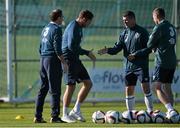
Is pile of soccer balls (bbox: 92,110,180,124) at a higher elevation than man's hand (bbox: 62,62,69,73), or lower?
lower

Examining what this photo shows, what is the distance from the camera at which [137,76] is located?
16.5 metres

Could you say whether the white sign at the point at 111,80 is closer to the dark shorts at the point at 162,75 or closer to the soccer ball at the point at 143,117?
the dark shorts at the point at 162,75

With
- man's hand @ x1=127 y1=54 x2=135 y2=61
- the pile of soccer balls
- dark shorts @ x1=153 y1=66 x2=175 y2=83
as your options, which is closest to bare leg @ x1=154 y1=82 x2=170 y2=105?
dark shorts @ x1=153 y1=66 x2=175 y2=83

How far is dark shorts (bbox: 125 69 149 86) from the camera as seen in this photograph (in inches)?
643

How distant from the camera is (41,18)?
23203 millimetres

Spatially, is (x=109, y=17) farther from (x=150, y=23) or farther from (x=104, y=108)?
(x=104, y=108)

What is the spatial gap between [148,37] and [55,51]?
210 cm

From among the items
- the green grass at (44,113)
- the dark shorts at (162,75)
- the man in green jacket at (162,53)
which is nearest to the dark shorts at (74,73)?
the green grass at (44,113)

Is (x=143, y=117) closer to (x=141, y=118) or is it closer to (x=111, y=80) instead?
(x=141, y=118)

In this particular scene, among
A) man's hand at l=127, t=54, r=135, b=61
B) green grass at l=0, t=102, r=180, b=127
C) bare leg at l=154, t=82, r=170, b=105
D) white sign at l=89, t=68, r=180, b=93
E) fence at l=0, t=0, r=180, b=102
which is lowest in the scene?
green grass at l=0, t=102, r=180, b=127

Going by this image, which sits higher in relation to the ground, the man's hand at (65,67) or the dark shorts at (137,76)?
the man's hand at (65,67)

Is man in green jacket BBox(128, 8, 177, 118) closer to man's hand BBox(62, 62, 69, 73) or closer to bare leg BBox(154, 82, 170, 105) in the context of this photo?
bare leg BBox(154, 82, 170, 105)

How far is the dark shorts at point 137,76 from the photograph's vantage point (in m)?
16.3

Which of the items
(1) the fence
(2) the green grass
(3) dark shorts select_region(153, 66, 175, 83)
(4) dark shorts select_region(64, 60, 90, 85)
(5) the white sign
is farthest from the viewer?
(1) the fence
